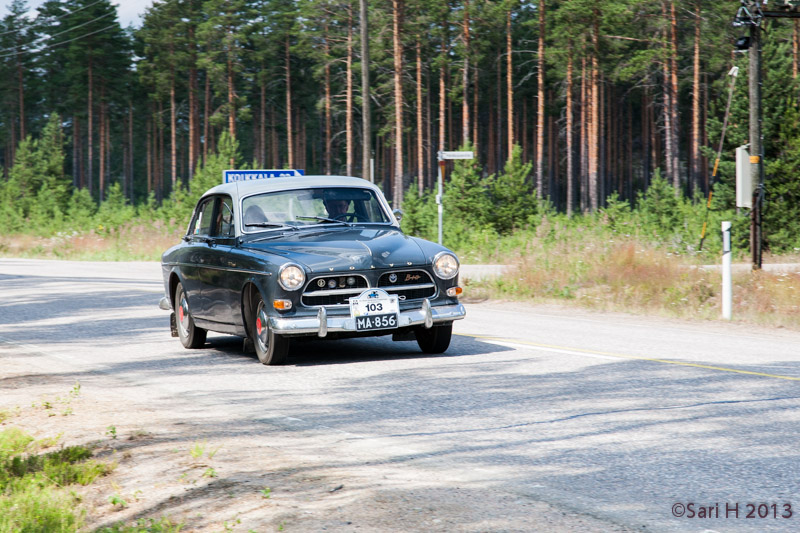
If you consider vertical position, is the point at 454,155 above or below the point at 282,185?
above

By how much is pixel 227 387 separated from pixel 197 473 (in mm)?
3026

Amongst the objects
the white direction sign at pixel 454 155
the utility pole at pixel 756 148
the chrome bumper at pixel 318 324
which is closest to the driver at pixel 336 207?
the chrome bumper at pixel 318 324

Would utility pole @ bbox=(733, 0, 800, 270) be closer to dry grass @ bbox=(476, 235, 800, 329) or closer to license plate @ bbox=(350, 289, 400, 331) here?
dry grass @ bbox=(476, 235, 800, 329)

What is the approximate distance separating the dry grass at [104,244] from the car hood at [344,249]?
24126 mm

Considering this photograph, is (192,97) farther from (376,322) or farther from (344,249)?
(376,322)

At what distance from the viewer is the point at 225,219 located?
992 centimetres

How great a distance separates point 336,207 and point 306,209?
362 millimetres

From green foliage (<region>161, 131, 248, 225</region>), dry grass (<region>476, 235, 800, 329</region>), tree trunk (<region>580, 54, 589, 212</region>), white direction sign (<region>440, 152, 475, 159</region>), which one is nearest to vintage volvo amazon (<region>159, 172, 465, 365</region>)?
dry grass (<region>476, 235, 800, 329</region>)

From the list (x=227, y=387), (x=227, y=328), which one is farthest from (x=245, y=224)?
(x=227, y=387)

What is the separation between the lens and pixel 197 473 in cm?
485

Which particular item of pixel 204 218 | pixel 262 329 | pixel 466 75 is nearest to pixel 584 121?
pixel 466 75

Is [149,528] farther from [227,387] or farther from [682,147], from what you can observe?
[682,147]

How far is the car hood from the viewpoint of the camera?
8.55 meters

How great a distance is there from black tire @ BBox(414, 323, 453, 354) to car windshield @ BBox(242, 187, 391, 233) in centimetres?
147
